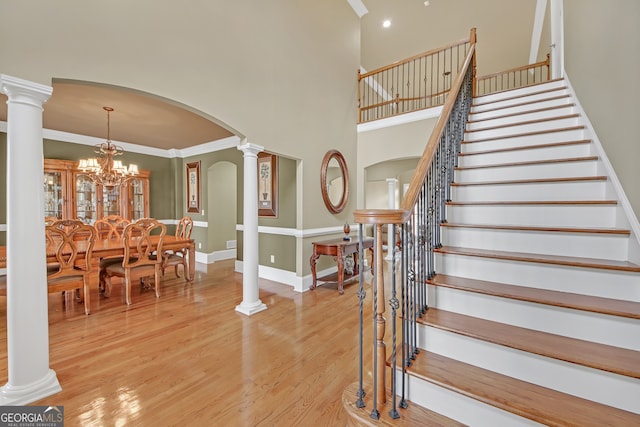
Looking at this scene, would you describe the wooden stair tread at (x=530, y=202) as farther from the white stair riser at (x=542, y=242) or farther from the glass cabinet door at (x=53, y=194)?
the glass cabinet door at (x=53, y=194)

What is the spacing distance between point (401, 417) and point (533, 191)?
1944 millimetres

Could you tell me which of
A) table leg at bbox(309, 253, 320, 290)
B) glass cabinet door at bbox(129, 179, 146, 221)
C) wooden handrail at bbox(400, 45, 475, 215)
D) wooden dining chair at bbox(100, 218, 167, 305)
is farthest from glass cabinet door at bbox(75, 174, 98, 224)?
wooden handrail at bbox(400, 45, 475, 215)

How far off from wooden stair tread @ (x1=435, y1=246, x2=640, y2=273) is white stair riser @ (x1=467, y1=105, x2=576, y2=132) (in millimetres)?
1887

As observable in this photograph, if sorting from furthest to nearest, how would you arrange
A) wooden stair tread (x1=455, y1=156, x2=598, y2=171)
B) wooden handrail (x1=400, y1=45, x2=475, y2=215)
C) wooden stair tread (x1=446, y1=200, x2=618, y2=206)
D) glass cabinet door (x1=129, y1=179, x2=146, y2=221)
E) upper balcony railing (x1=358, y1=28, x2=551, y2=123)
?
glass cabinet door (x1=129, y1=179, x2=146, y2=221) < upper balcony railing (x1=358, y1=28, x2=551, y2=123) < wooden stair tread (x1=455, y1=156, x2=598, y2=171) < wooden stair tread (x1=446, y1=200, x2=618, y2=206) < wooden handrail (x1=400, y1=45, x2=475, y2=215)

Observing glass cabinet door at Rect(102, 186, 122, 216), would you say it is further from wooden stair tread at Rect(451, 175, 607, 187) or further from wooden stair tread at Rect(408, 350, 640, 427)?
wooden stair tread at Rect(408, 350, 640, 427)

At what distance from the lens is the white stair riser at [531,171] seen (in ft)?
7.22

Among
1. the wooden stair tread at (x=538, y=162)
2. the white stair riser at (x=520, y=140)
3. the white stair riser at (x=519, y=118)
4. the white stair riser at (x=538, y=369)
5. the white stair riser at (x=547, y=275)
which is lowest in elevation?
the white stair riser at (x=538, y=369)

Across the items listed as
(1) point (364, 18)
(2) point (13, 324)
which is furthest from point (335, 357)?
(1) point (364, 18)

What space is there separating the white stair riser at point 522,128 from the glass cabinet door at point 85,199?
657 cm

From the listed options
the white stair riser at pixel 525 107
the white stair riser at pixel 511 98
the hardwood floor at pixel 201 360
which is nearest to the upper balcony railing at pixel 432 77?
the white stair riser at pixel 511 98

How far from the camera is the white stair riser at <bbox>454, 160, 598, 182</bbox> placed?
2.20 meters

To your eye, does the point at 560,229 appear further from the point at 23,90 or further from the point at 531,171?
the point at 23,90

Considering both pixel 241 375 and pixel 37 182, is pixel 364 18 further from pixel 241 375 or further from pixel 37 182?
pixel 241 375

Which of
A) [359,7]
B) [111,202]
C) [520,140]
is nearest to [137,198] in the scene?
[111,202]
